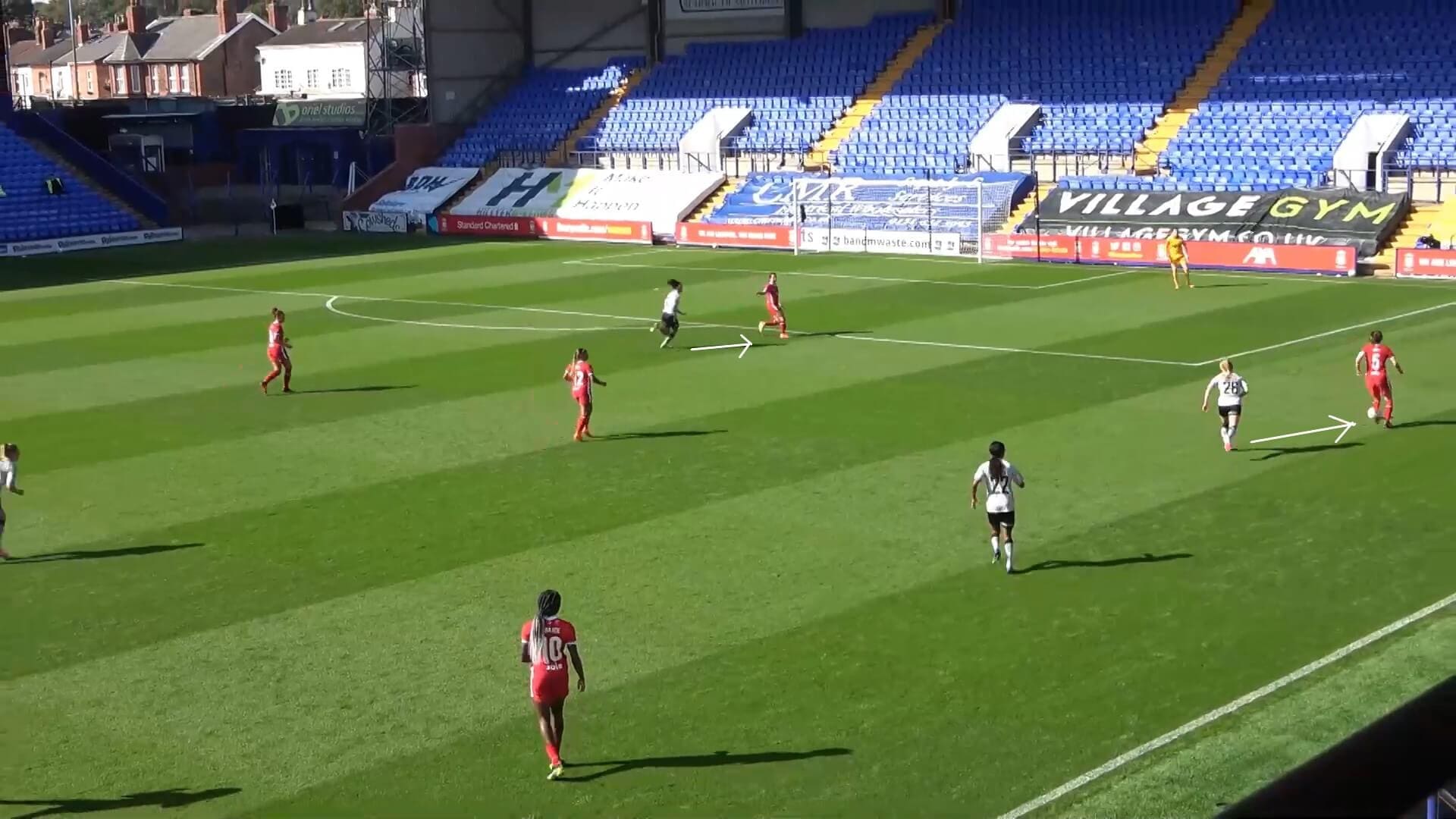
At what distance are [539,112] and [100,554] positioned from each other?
54827mm

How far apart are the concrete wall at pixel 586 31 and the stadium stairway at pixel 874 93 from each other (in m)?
13.4

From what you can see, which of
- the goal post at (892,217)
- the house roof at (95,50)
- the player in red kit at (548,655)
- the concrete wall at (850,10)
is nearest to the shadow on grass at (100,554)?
the player in red kit at (548,655)

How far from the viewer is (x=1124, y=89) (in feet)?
185

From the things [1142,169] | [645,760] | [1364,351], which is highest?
[1142,169]

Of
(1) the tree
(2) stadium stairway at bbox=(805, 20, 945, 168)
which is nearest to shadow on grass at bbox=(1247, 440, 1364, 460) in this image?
(2) stadium stairway at bbox=(805, 20, 945, 168)

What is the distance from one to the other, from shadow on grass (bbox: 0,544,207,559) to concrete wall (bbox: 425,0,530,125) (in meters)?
55.0

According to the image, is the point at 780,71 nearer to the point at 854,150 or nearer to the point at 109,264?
the point at 854,150

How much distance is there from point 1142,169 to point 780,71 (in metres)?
18.9

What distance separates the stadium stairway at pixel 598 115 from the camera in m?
68.9

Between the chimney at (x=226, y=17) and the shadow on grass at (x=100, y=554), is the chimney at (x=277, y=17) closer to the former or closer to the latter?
the chimney at (x=226, y=17)

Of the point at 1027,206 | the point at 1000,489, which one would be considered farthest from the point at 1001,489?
the point at 1027,206

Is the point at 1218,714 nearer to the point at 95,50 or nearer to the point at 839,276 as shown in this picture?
the point at 839,276

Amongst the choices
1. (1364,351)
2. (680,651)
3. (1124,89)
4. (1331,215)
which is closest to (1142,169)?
(1124,89)

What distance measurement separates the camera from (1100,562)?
17516 mm
